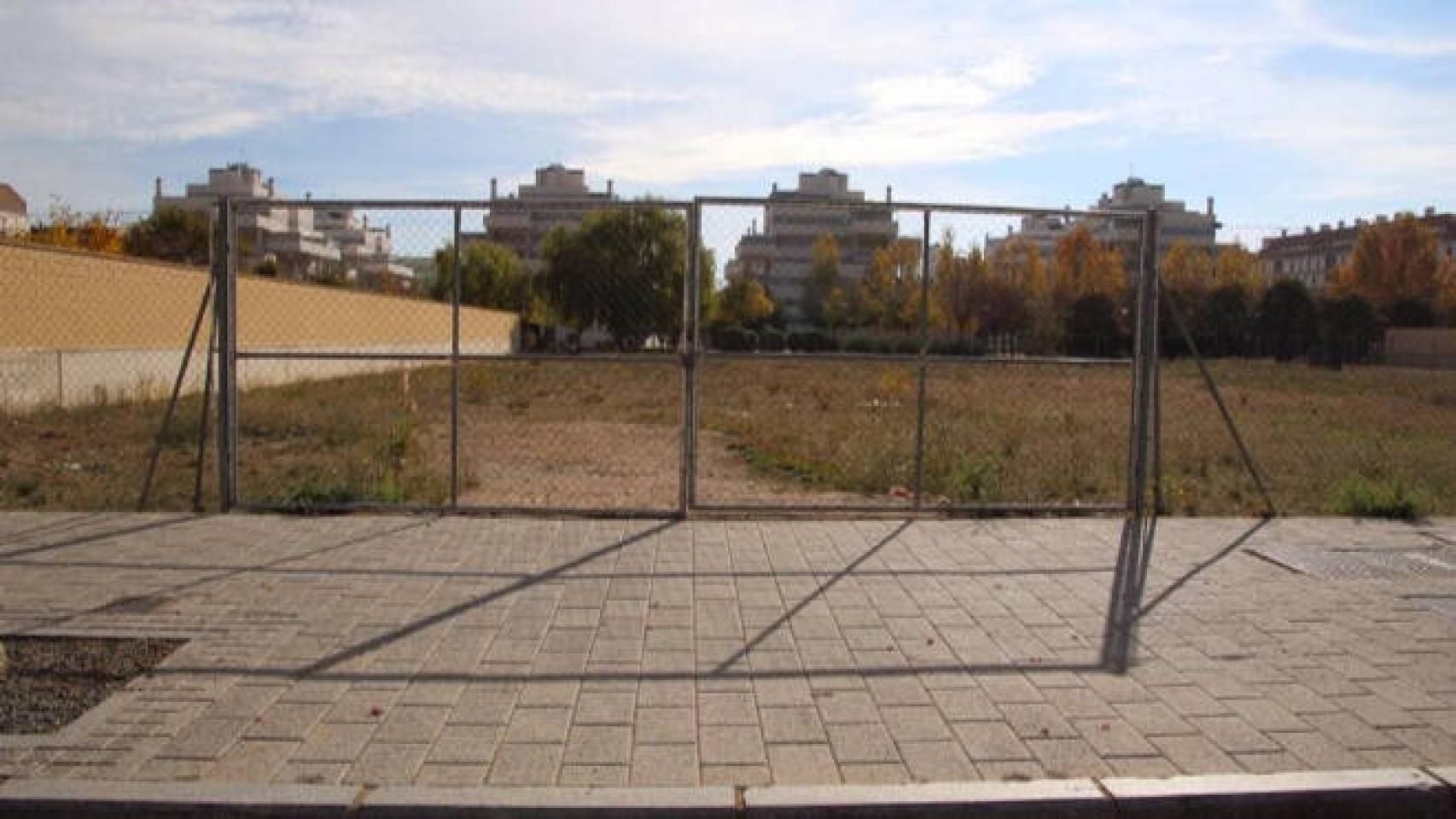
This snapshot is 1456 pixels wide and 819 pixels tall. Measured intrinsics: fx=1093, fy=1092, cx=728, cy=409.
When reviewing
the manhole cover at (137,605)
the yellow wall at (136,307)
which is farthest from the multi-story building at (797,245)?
the yellow wall at (136,307)

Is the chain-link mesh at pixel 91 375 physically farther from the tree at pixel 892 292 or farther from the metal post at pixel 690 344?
the tree at pixel 892 292

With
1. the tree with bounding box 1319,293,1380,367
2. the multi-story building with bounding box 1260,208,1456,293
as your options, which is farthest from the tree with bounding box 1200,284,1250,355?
the multi-story building with bounding box 1260,208,1456,293

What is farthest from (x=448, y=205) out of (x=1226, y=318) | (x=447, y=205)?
(x=1226, y=318)

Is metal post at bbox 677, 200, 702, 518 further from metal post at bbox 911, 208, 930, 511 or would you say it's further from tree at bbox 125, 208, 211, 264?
tree at bbox 125, 208, 211, 264

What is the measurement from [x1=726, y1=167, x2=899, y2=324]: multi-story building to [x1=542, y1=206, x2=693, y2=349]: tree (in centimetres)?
63

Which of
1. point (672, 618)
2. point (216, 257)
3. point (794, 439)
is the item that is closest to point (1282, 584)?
point (672, 618)

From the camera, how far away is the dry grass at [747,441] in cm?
1117

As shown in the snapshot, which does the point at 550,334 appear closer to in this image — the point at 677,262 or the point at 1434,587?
the point at 677,262

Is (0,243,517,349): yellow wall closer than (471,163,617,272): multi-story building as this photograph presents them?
No

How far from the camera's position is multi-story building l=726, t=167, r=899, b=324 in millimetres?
9203

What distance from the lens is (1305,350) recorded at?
54844 millimetres

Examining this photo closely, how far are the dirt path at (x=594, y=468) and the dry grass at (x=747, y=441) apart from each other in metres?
0.06

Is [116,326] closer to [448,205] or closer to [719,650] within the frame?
[448,205]

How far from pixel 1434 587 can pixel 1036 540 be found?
8.53 ft
